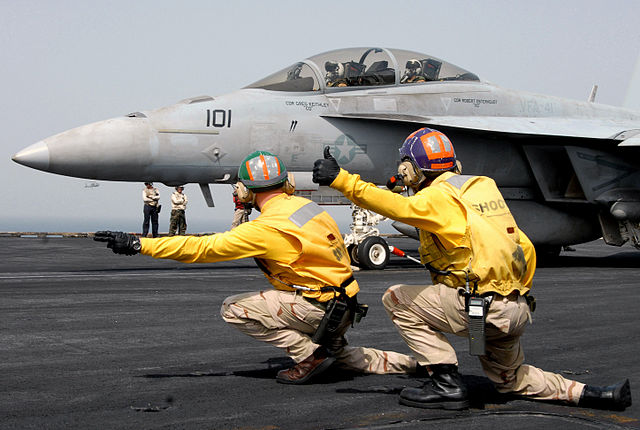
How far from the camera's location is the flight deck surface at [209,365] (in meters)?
4.68

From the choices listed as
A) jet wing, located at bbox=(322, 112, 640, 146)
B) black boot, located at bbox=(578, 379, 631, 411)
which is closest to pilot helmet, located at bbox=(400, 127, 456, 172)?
black boot, located at bbox=(578, 379, 631, 411)

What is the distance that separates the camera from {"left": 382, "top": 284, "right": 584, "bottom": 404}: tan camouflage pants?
497 cm

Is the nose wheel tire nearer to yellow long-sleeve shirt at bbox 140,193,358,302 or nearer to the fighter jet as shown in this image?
the fighter jet

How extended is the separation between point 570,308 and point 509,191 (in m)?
6.68

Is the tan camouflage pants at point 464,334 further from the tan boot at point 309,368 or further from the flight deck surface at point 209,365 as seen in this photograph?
the tan boot at point 309,368

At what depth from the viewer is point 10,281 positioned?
1192 cm

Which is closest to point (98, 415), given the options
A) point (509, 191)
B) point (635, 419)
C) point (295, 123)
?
point (635, 419)

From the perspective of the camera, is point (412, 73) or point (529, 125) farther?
point (529, 125)

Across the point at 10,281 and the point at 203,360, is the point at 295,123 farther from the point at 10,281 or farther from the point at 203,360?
the point at 203,360

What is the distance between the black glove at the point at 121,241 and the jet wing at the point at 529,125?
31.1ft

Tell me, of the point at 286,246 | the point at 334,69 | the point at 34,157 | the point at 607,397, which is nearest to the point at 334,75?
the point at 334,69

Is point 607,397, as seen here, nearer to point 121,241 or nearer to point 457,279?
point 457,279

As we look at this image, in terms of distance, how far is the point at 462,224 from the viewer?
4.97 meters

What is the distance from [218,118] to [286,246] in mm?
8387
